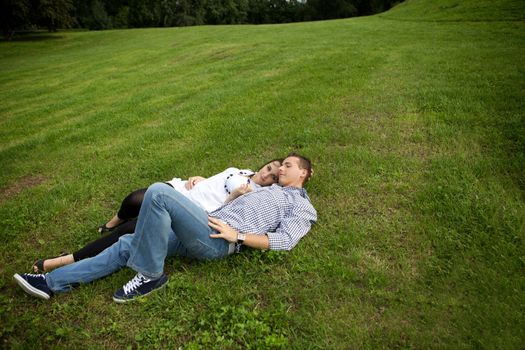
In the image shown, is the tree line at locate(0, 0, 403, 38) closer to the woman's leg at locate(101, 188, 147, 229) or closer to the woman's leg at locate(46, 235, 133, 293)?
the woman's leg at locate(101, 188, 147, 229)

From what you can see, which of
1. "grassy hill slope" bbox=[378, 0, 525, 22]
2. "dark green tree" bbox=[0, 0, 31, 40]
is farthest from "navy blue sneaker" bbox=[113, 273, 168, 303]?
"dark green tree" bbox=[0, 0, 31, 40]

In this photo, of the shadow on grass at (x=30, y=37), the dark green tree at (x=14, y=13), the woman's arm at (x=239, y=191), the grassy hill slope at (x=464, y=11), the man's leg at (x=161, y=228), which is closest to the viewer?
the man's leg at (x=161, y=228)

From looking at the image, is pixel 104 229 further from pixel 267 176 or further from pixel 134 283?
pixel 267 176

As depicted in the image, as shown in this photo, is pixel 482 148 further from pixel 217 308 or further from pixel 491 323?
pixel 217 308

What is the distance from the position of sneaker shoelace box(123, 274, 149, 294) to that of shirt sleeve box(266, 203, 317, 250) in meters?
1.43

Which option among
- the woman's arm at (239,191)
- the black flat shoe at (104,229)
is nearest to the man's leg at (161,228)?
the woman's arm at (239,191)

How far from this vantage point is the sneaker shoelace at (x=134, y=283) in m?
3.77

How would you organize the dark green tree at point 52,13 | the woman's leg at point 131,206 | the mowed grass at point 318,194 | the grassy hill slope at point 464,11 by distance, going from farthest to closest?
the dark green tree at point 52,13, the grassy hill slope at point 464,11, the woman's leg at point 131,206, the mowed grass at point 318,194

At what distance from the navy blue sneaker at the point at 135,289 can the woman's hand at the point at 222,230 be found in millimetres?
829

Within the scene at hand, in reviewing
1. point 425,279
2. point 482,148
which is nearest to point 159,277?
point 425,279

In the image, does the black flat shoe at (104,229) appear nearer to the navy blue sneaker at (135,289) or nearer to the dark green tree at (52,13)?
the navy blue sneaker at (135,289)

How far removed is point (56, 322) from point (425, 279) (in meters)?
3.89

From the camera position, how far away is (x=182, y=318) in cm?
358

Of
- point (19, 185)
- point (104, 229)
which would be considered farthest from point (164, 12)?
point (104, 229)
